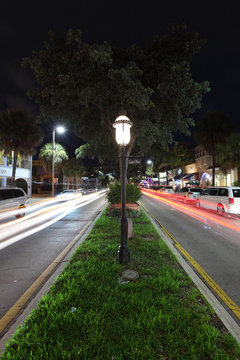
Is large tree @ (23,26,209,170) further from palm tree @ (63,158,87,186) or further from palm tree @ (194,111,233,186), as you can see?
palm tree @ (63,158,87,186)

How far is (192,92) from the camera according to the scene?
12.7m

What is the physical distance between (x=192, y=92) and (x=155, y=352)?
13499 millimetres

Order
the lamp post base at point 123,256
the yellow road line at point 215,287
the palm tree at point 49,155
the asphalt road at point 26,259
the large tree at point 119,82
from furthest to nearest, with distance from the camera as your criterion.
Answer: the palm tree at point 49,155 < the large tree at point 119,82 < the lamp post base at point 123,256 < the asphalt road at point 26,259 < the yellow road line at point 215,287

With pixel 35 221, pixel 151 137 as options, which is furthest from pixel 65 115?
pixel 35 221

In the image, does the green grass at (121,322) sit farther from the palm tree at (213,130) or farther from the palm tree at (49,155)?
the palm tree at (49,155)

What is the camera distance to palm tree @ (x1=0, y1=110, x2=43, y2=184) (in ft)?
77.1

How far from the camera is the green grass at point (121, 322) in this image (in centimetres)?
242

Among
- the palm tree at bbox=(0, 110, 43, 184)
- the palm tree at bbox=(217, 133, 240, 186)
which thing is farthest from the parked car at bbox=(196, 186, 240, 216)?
the palm tree at bbox=(0, 110, 43, 184)

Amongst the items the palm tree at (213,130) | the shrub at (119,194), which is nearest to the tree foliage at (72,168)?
the palm tree at (213,130)

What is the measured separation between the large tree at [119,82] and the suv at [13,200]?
586 centimetres

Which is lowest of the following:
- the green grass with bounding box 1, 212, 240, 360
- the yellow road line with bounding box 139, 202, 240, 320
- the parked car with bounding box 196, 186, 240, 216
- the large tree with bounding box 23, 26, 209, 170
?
the yellow road line with bounding box 139, 202, 240, 320

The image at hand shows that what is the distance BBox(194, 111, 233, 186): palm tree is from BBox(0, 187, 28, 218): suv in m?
24.8

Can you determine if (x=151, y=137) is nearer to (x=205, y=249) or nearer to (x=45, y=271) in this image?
(x=205, y=249)

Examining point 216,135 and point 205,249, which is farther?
point 216,135
